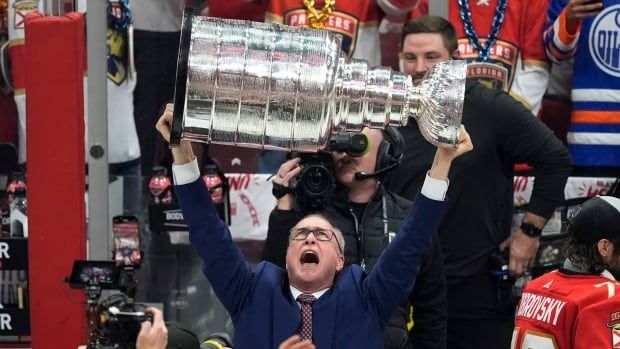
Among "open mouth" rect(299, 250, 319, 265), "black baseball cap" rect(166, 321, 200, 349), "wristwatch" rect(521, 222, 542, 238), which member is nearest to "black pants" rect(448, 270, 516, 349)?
"wristwatch" rect(521, 222, 542, 238)

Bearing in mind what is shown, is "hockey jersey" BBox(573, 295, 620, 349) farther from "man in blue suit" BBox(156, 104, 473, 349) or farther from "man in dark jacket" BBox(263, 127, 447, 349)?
"man in dark jacket" BBox(263, 127, 447, 349)

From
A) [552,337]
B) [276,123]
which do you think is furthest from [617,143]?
[276,123]

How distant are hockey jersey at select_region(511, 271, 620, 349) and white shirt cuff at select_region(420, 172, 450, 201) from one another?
437 millimetres

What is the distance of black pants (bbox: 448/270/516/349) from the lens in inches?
182

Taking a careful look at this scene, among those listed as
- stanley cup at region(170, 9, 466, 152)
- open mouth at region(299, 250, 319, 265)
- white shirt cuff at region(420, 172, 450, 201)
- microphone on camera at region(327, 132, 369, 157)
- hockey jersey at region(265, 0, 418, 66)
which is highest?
hockey jersey at region(265, 0, 418, 66)

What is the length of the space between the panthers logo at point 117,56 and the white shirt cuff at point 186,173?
6.78 feet

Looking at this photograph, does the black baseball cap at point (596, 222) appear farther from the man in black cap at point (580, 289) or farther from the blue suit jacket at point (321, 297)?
the blue suit jacket at point (321, 297)

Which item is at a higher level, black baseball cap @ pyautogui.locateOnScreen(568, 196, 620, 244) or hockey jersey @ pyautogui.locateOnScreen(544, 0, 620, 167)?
hockey jersey @ pyautogui.locateOnScreen(544, 0, 620, 167)

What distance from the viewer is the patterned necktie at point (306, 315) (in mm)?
3404

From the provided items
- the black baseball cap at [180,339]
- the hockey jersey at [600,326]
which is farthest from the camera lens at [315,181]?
the hockey jersey at [600,326]

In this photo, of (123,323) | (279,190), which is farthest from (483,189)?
(123,323)

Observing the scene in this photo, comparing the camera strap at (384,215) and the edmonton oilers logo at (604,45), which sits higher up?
the edmonton oilers logo at (604,45)

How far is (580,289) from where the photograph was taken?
3.39 metres

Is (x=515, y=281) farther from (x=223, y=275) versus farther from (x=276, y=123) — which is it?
(x=276, y=123)
